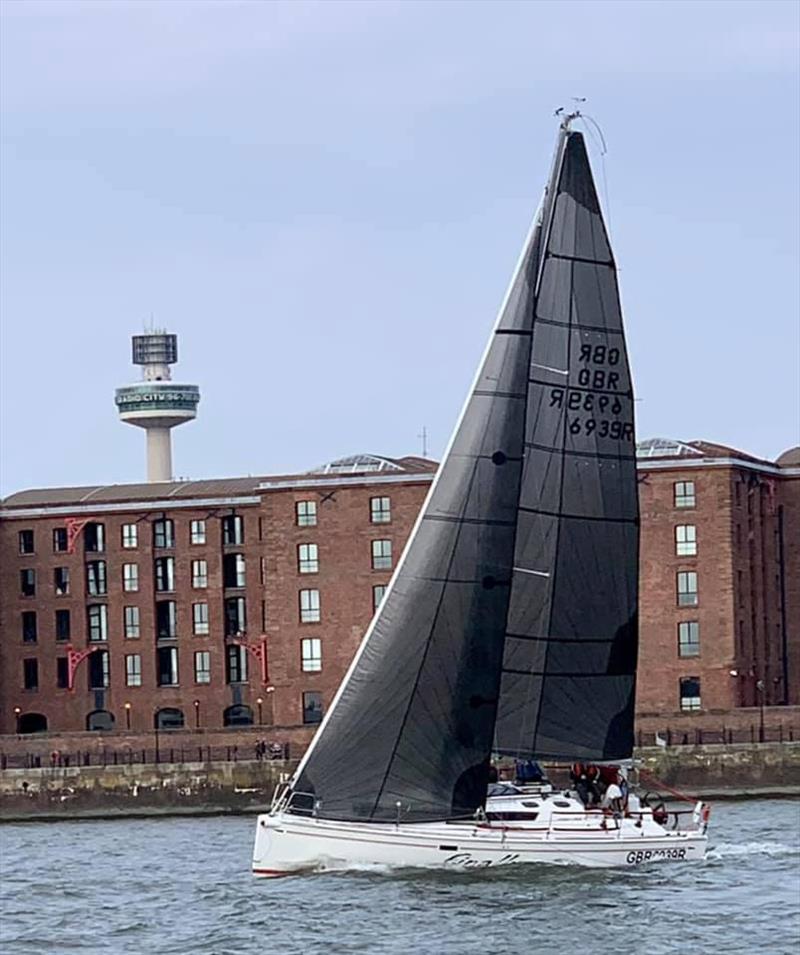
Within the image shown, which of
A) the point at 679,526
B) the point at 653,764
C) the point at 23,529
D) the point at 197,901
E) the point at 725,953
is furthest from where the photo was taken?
the point at 23,529

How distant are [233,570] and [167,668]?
14.3ft

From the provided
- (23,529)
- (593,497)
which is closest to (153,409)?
(23,529)

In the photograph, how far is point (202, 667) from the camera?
346ft

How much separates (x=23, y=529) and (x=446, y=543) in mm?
61996

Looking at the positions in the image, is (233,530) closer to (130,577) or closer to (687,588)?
(130,577)

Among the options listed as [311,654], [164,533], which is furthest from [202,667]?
[311,654]

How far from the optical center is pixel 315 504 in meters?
98.4

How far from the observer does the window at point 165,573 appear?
4161 inches

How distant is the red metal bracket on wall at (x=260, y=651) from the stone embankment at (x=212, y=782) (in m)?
19.2

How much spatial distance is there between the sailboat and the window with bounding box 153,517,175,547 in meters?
57.2

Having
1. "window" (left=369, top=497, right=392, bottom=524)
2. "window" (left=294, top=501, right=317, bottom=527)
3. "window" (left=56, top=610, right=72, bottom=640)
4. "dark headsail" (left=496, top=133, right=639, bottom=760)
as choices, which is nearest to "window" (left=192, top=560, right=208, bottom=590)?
"window" (left=56, top=610, right=72, bottom=640)

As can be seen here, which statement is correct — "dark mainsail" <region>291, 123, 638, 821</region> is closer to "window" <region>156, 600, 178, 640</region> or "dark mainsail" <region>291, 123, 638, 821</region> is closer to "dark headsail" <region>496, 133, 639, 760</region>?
"dark headsail" <region>496, 133, 639, 760</region>

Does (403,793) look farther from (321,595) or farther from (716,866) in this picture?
(321,595)

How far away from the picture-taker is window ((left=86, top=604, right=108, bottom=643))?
351 feet
